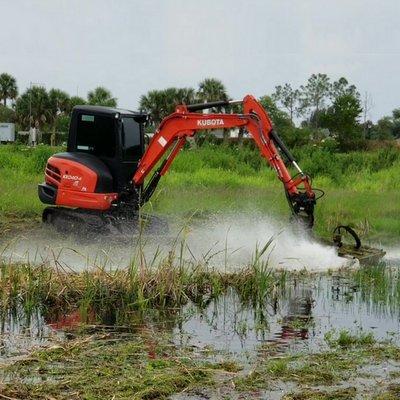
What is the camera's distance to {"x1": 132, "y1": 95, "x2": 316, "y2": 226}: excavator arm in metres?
13.7

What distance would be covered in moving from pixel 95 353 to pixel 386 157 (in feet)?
84.6

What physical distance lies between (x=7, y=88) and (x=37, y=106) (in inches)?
451

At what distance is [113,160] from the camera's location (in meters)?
15.1

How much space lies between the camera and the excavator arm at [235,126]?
13.7 metres

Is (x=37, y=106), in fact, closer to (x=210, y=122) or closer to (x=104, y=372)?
(x=210, y=122)

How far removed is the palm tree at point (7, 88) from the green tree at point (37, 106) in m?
8.85

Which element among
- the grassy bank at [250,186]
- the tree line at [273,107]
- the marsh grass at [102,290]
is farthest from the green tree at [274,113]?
the marsh grass at [102,290]

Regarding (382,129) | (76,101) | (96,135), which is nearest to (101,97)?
(76,101)

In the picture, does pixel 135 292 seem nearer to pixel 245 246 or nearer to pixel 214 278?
pixel 214 278

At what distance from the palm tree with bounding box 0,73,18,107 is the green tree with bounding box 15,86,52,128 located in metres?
8.85

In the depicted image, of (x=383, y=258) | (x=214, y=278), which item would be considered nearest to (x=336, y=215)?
(x=383, y=258)

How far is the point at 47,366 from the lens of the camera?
292 inches

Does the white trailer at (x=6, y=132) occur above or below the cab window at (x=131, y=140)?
above

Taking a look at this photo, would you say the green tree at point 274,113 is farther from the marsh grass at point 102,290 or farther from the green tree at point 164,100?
the marsh grass at point 102,290
